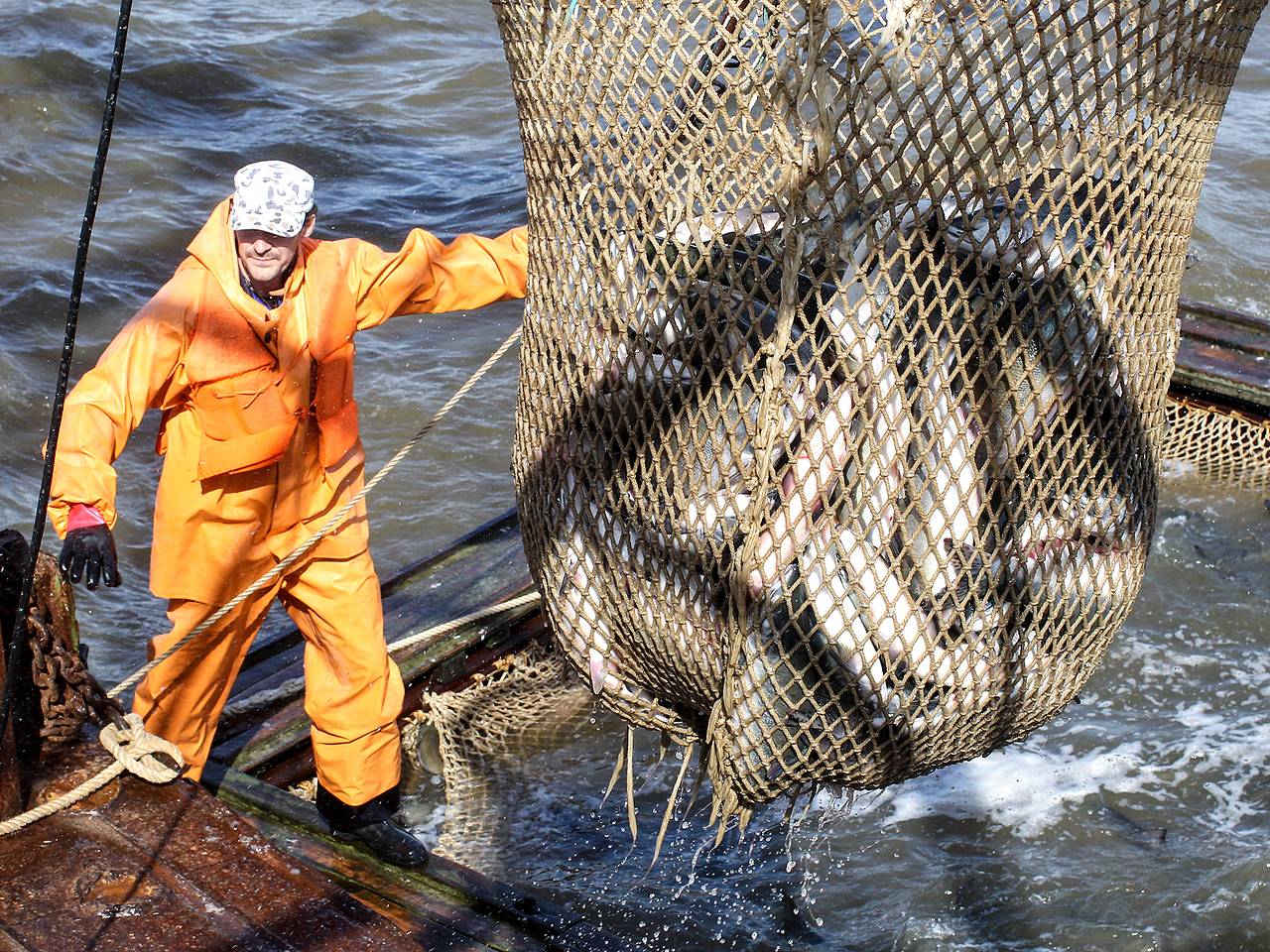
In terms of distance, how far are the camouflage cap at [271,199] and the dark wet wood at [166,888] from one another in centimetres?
130

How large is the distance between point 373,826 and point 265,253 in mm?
1618

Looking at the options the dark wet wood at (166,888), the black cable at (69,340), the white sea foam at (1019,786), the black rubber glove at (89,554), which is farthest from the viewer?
the white sea foam at (1019,786)

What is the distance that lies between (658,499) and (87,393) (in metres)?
1.45

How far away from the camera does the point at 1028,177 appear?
2264mm

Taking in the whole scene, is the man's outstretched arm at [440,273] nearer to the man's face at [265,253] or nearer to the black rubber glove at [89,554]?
the man's face at [265,253]

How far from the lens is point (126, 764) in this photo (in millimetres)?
3117

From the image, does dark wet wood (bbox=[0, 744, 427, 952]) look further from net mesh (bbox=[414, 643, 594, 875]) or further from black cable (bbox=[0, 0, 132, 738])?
net mesh (bbox=[414, 643, 594, 875])

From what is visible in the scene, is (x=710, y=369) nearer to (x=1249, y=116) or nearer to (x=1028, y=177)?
(x=1028, y=177)

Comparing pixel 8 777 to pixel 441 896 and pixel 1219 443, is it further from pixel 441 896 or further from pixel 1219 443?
pixel 1219 443

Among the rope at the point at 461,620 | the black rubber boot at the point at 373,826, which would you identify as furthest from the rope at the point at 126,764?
the rope at the point at 461,620

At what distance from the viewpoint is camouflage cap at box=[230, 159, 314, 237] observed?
11.0 feet

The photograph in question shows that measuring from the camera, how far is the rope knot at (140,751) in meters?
3.11

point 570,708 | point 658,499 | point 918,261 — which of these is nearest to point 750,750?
point 658,499

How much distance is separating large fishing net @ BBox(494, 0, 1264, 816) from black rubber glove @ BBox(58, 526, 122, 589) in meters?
1.00
